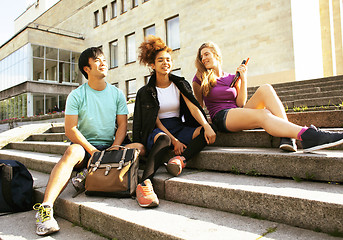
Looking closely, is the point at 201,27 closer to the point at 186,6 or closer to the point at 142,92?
the point at 186,6

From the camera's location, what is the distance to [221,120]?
10.5 ft

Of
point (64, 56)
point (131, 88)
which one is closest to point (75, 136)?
point (131, 88)

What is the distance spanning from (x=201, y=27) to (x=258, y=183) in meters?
13.8

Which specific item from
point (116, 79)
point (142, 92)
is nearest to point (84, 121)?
point (142, 92)

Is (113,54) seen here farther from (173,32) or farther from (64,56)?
(173,32)

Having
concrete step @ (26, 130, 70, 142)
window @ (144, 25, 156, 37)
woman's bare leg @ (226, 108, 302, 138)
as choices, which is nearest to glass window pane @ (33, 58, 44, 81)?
window @ (144, 25, 156, 37)

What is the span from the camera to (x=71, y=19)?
2412 cm

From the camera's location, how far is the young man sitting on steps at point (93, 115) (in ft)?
9.68

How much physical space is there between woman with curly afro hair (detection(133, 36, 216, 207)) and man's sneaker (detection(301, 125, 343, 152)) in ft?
3.03

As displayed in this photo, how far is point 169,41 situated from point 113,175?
51.0 ft

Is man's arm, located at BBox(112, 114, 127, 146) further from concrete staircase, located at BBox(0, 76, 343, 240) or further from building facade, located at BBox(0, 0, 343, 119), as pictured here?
building facade, located at BBox(0, 0, 343, 119)

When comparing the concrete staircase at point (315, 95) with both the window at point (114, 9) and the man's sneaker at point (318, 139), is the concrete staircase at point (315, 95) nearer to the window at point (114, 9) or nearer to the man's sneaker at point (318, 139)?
the man's sneaker at point (318, 139)

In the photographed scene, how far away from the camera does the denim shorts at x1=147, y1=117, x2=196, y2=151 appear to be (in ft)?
10.1

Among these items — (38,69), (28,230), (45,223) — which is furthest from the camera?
(38,69)
